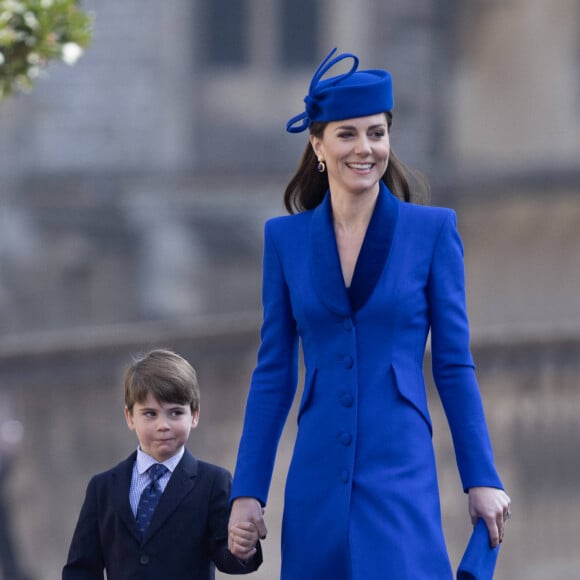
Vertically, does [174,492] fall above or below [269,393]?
below

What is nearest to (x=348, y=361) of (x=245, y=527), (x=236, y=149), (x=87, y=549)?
(x=245, y=527)

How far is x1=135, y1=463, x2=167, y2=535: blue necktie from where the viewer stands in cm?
430

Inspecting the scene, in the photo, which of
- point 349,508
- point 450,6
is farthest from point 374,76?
point 450,6

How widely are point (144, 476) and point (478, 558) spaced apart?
795 millimetres

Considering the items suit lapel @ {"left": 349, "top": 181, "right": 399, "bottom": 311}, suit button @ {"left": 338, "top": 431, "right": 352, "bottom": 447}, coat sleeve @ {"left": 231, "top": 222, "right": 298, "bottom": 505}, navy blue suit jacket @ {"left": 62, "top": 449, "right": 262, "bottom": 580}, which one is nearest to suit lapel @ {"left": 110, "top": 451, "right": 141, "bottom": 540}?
navy blue suit jacket @ {"left": 62, "top": 449, "right": 262, "bottom": 580}

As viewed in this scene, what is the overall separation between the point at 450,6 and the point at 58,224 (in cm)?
643

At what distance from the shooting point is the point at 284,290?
4316 mm

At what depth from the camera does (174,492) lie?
4289 millimetres

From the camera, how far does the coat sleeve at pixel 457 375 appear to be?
412 cm

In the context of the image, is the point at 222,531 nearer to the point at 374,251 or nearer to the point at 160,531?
the point at 160,531

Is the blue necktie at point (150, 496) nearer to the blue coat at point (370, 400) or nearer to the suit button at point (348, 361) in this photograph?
the blue coat at point (370, 400)

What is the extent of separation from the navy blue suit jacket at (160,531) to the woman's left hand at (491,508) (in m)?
0.55

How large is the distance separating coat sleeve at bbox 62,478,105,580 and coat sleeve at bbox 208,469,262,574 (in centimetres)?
25

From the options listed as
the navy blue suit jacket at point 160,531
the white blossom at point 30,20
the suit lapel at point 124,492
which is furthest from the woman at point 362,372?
the white blossom at point 30,20
